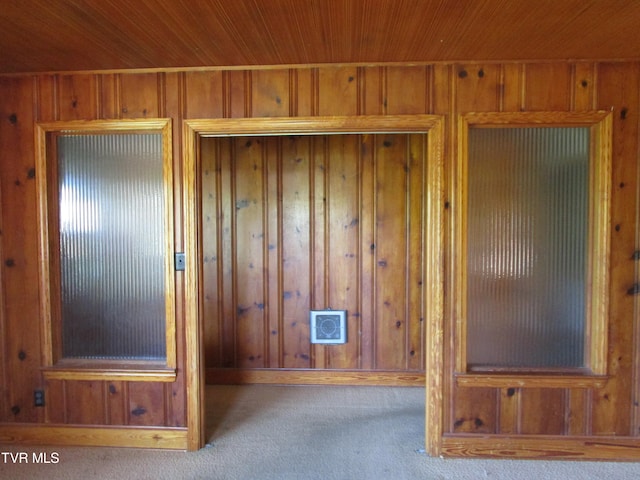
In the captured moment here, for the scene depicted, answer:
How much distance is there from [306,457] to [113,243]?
1.77 m

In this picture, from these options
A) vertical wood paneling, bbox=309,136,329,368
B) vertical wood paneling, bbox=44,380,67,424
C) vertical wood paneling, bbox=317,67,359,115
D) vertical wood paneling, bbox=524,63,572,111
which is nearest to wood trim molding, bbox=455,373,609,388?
vertical wood paneling, bbox=309,136,329,368

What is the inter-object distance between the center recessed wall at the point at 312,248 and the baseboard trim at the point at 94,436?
103 cm

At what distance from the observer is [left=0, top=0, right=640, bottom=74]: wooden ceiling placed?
1583 millimetres

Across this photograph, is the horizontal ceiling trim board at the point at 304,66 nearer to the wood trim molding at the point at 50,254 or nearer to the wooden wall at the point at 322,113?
the wooden wall at the point at 322,113

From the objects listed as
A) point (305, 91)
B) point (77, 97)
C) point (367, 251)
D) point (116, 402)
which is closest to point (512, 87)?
point (305, 91)

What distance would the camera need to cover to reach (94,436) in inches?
91.5

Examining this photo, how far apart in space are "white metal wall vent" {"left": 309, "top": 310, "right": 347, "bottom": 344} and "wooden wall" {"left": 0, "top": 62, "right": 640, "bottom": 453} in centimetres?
119

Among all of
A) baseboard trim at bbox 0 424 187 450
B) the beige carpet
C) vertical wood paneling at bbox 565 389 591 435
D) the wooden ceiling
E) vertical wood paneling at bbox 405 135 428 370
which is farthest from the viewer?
vertical wood paneling at bbox 405 135 428 370

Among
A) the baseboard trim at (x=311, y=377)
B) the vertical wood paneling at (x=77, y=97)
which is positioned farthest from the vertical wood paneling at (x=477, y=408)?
the vertical wood paneling at (x=77, y=97)

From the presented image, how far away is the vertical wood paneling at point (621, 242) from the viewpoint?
6.91 ft

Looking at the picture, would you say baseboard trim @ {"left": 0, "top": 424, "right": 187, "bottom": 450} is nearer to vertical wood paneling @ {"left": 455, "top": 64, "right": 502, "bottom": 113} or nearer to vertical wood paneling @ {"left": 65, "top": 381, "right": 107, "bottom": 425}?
vertical wood paneling @ {"left": 65, "top": 381, "right": 107, "bottom": 425}

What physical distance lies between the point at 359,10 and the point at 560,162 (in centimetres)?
147

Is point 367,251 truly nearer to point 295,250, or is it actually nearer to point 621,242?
point 295,250

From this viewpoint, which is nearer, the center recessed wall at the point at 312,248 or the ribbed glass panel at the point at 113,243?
the ribbed glass panel at the point at 113,243
